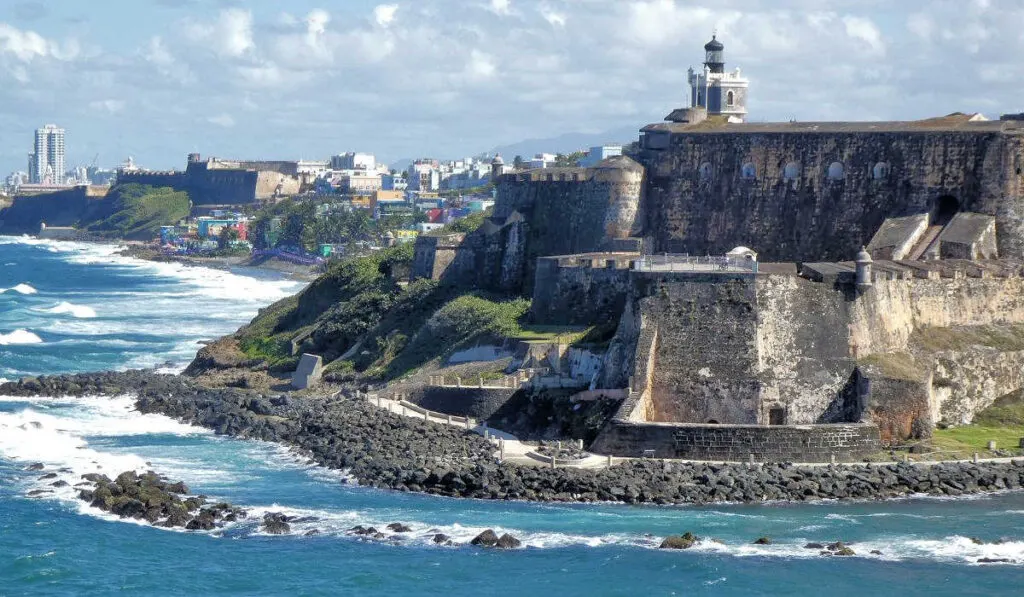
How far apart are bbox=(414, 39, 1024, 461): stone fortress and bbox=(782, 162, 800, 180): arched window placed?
6cm

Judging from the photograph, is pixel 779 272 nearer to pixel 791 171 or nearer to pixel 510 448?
pixel 510 448

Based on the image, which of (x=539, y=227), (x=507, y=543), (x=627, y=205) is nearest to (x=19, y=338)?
(x=539, y=227)

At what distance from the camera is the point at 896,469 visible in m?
43.1

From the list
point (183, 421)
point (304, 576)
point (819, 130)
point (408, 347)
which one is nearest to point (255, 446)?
point (183, 421)

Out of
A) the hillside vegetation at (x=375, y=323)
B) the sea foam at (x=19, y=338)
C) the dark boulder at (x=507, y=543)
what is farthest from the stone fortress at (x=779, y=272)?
the sea foam at (x=19, y=338)

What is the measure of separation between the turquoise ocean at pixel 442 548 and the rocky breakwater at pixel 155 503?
453 millimetres

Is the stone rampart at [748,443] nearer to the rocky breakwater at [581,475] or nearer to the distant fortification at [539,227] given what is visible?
the rocky breakwater at [581,475]

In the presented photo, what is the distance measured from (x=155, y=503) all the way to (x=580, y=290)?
17.2 meters

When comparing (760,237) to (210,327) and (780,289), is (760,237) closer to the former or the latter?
(780,289)

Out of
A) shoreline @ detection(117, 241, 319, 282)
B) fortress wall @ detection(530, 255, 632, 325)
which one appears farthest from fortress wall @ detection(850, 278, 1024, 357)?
shoreline @ detection(117, 241, 319, 282)

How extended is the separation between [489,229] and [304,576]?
29.2 m

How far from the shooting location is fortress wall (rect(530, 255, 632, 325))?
54375mm

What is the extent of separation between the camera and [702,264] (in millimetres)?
47781

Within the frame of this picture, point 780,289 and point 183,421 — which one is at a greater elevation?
point 780,289
